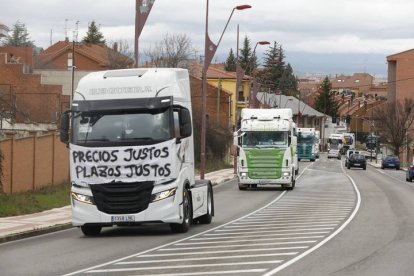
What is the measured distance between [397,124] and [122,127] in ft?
291

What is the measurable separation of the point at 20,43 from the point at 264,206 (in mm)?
97239

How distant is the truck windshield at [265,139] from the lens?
3644 centimetres

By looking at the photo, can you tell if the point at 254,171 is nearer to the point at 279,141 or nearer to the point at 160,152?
the point at 279,141

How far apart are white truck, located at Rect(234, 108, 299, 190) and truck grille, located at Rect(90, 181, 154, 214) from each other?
19.0 metres

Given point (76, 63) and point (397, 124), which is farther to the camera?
point (397, 124)

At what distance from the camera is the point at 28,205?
977 inches

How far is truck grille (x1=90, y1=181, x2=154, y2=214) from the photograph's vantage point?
17.3 meters

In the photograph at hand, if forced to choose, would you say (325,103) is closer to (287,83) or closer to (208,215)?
(287,83)

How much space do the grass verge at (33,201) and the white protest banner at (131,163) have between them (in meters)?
6.33

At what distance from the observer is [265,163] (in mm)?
36750

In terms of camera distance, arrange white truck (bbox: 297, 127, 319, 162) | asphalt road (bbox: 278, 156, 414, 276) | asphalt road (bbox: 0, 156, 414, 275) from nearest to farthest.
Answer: asphalt road (bbox: 278, 156, 414, 276)
asphalt road (bbox: 0, 156, 414, 275)
white truck (bbox: 297, 127, 319, 162)

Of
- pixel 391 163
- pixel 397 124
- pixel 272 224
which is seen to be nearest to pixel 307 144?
pixel 391 163

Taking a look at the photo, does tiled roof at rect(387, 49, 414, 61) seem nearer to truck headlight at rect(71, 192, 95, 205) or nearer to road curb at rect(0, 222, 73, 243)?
road curb at rect(0, 222, 73, 243)

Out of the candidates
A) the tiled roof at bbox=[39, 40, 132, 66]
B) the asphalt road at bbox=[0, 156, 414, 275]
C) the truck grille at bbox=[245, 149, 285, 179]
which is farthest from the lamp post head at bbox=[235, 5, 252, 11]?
the tiled roof at bbox=[39, 40, 132, 66]
